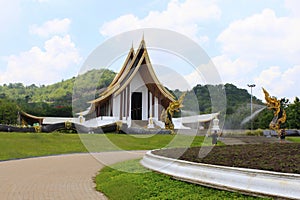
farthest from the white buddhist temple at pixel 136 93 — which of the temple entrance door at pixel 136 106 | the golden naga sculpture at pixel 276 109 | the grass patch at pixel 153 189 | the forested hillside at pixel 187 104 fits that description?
the grass patch at pixel 153 189

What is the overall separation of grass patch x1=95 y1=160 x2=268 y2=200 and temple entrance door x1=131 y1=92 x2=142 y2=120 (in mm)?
21063

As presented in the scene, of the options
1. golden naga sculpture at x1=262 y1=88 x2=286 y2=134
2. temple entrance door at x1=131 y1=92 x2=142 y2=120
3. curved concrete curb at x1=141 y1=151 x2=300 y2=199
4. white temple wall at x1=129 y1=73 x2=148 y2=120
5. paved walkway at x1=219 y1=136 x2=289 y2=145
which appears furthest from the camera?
temple entrance door at x1=131 y1=92 x2=142 y2=120

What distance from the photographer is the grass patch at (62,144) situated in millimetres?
11608

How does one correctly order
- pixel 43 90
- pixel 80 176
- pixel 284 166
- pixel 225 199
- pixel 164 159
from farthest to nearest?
1. pixel 43 90
2. pixel 80 176
3. pixel 164 159
4. pixel 284 166
5. pixel 225 199

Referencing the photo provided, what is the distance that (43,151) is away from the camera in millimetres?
12125

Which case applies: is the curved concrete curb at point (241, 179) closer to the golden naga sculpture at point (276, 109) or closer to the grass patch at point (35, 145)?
the grass patch at point (35, 145)

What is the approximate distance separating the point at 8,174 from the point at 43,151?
205 inches

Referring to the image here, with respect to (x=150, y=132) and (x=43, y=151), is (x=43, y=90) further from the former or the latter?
(x=43, y=151)

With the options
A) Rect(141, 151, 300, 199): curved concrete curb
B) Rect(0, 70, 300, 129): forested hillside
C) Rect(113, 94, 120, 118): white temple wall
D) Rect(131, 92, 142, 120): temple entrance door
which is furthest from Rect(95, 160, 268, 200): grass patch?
Rect(131, 92, 142, 120): temple entrance door

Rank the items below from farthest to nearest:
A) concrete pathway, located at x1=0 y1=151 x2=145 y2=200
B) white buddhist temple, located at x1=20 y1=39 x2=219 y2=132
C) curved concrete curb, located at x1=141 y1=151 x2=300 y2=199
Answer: white buddhist temple, located at x1=20 y1=39 x2=219 y2=132 < concrete pathway, located at x1=0 y1=151 x2=145 y2=200 < curved concrete curb, located at x1=141 y1=151 x2=300 y2=199

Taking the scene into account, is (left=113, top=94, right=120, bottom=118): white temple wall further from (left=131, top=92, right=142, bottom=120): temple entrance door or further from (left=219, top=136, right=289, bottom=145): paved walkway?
(left=219, top=136, right=289, bottom=145): paved walkway

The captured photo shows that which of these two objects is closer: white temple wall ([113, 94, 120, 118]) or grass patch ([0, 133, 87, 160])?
grass patch ([0, 133, 87, 160])

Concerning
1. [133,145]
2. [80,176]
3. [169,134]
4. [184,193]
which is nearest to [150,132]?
[169,134]

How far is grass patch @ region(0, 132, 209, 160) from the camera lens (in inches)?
457
